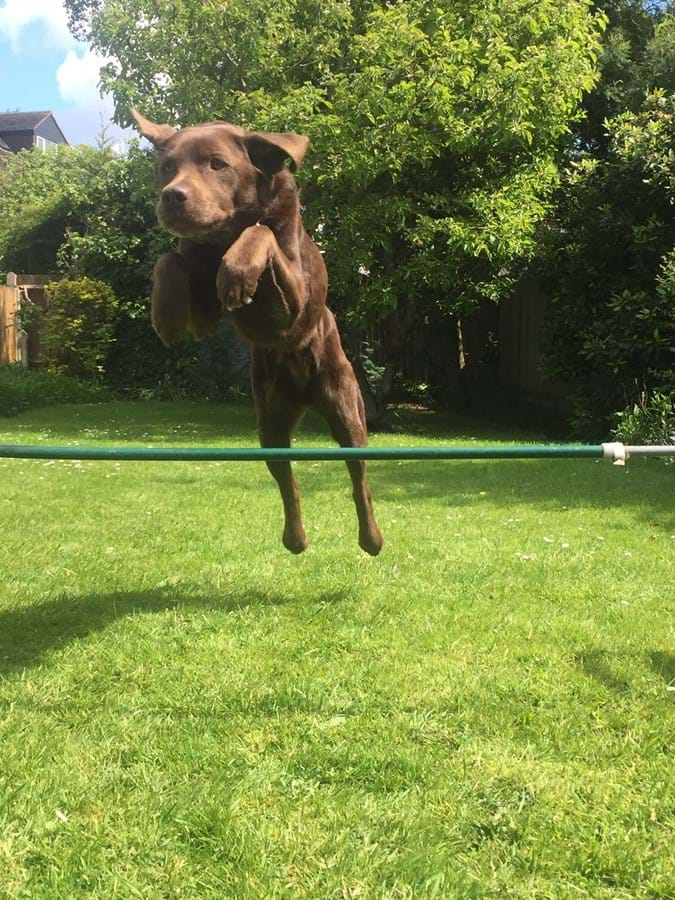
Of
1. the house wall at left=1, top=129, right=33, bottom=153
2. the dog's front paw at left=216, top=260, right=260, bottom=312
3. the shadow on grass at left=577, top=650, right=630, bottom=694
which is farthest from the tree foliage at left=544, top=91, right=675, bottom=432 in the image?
the house wall at left=1, top=129, right=33, bottom=153

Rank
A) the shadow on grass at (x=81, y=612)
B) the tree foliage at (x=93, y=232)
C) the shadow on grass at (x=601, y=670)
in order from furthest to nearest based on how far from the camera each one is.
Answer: the tree foliage at (x=93, y=232) → the shadow on grass at (x=81, y=612) → the shadow on grass at (x=601, y=670)

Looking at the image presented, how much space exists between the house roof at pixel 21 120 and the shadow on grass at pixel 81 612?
40.8 metres

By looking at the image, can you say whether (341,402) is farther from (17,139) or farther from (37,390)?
(17,139)

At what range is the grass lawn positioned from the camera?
83.7 inches

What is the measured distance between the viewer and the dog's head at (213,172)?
231 centimetres

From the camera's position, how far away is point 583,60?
10.5 meters

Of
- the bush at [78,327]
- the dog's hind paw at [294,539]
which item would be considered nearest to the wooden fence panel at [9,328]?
the bush at [78,327]

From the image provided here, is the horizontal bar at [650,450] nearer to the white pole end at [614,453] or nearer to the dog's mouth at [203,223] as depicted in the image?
the white pole end at [614,453]

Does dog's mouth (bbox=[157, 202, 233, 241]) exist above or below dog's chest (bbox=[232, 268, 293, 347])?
above

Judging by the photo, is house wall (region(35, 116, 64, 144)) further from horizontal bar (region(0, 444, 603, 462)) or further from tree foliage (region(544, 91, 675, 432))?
horizontal bar (region(0, 444, 603, 462))

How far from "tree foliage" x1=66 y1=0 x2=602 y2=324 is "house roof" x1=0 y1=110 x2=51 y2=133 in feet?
105

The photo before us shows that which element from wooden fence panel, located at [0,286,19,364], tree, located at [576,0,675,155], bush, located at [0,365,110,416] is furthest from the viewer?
wooden fence panel, located at [0,286,19,364]

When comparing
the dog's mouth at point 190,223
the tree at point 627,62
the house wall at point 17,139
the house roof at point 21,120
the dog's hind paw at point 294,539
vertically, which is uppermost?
the house roof at point 21,120

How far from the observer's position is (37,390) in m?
13.8
